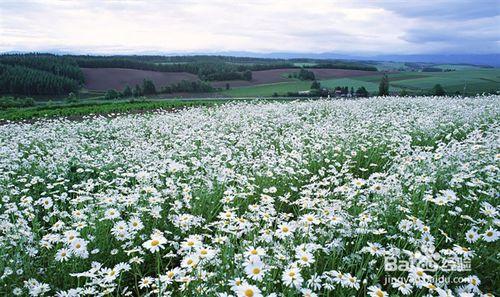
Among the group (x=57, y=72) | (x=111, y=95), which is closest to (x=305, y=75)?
(x=111, y=95)

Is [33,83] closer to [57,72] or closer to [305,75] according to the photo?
[57,72]

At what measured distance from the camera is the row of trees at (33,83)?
185ft

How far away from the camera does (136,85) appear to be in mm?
53250

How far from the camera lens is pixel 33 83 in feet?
188

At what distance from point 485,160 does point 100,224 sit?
652 cm

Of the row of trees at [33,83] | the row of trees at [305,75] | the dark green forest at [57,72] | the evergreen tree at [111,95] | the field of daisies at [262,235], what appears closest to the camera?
the field of daisies at [262,235]

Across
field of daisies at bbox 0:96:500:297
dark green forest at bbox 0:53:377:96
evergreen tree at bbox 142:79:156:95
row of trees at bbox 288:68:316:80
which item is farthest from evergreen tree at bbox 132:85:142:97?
field of daisies at bbox 0:96:500:297

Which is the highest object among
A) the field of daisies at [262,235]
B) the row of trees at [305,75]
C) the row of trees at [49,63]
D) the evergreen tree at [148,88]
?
the row of trees at [49,63]

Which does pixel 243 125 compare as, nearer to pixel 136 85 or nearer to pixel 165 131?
pixel 165 131

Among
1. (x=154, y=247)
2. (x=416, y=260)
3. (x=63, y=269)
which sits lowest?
(x=63, y=269)

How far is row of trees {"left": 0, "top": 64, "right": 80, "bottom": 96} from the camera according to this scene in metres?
56.3

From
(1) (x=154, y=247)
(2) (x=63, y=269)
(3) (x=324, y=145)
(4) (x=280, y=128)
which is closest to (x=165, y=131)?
(4) (x=280, y=128)

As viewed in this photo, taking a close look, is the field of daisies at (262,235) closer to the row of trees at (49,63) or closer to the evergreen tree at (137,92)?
the evergreen tree at (137,92)

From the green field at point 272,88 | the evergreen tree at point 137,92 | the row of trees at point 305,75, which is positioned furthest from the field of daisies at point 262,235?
the row of trees at point 305,75
